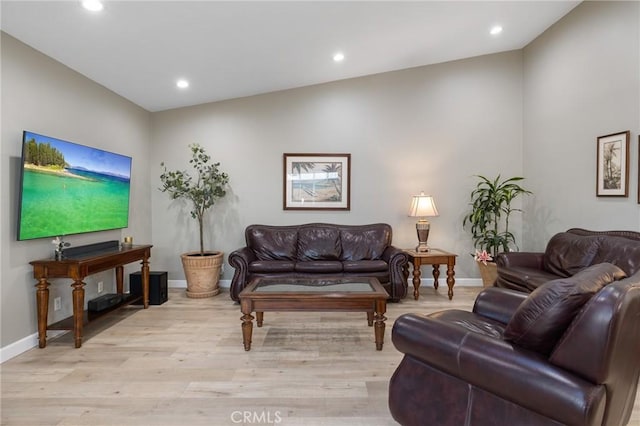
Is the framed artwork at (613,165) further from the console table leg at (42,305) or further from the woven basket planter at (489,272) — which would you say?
the console table leg at (42,305)

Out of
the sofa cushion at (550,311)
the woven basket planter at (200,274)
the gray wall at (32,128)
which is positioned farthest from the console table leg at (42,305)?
the sofa cushion at (550,311)

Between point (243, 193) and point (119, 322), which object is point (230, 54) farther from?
point (119, 322)

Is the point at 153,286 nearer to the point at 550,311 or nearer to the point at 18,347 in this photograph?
the point at 18,347

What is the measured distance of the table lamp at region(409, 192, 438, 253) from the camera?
4.54 metres

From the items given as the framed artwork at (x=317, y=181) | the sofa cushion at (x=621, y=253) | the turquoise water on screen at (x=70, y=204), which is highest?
the framed artwork at (x=317, y=181)

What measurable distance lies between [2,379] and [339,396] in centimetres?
238

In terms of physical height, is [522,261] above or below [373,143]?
below

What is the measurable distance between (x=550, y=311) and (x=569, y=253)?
Result: 2.59 meters

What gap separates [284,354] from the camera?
9.02 ft

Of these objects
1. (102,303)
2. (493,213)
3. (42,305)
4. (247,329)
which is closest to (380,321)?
(247,329)

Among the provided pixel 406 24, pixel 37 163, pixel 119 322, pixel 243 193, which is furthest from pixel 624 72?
pixel 119 322

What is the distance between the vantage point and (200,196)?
450 cm

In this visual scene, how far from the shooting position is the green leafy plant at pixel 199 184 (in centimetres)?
450

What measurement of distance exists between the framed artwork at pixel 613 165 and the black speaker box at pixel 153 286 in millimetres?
5097
